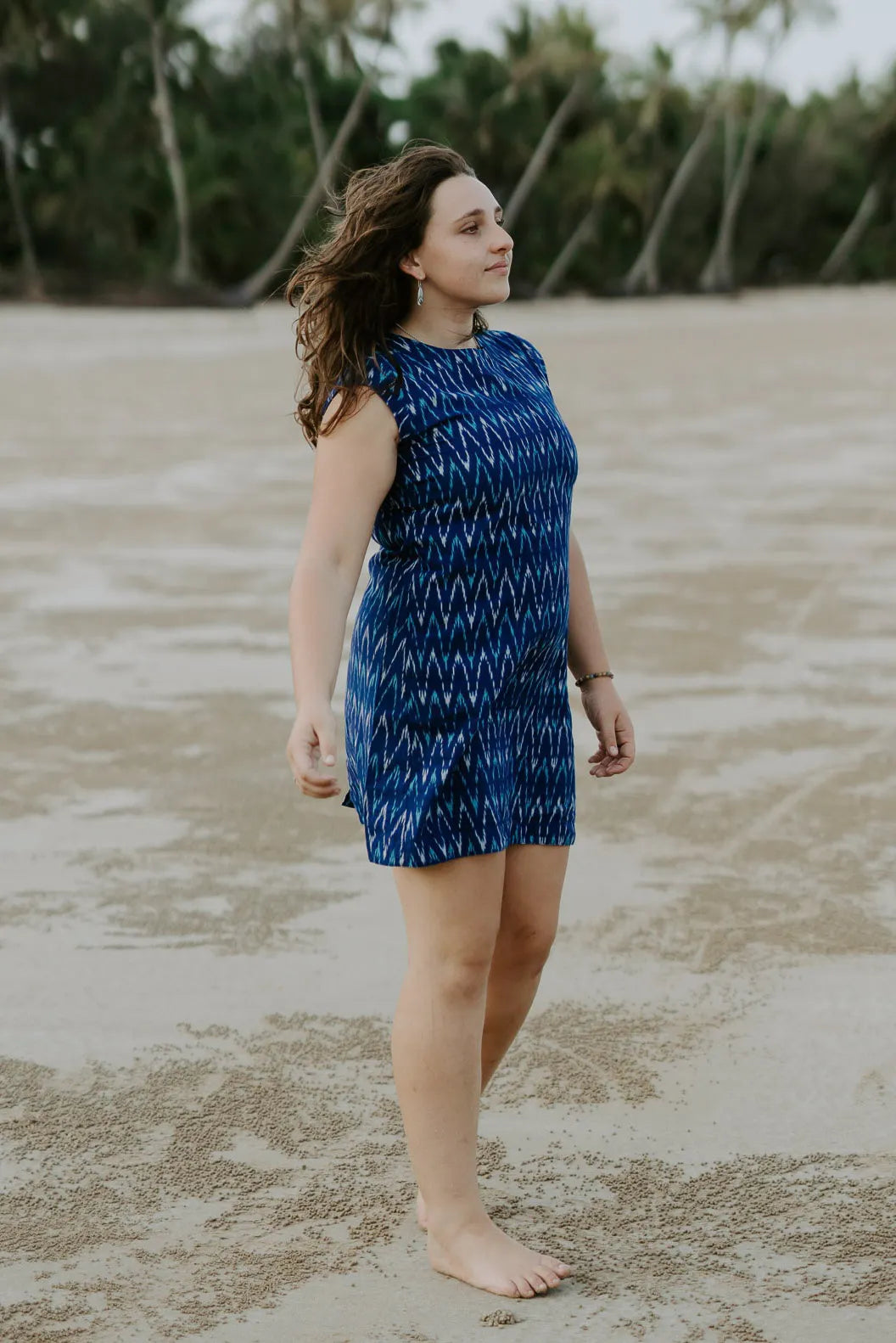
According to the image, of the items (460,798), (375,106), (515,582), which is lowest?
(375,106)

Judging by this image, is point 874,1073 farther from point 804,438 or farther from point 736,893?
point 804,438

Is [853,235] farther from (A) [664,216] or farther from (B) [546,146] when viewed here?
(B) [546,146]

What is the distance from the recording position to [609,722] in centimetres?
351

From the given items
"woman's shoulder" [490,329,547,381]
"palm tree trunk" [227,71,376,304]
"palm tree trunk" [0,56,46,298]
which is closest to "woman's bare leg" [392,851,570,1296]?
"woman's shoulder" [490,329,547,381]

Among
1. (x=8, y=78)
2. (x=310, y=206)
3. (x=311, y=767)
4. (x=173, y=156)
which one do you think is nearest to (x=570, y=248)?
(x=310, y=206)

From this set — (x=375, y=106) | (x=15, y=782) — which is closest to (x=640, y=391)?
(x=15, y=782)

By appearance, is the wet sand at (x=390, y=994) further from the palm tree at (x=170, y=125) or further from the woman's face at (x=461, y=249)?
the palm tree at (x=170, y=125)

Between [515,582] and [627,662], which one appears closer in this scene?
[515,582]

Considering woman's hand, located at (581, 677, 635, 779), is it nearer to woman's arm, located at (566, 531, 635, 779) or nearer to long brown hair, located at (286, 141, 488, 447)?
woman's arm, located at (566, 531, 635, 779)

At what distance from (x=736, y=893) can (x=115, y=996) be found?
Result: 1.78m

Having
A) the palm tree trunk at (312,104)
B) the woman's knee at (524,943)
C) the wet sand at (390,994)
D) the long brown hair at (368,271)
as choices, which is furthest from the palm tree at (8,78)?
the woman's knee at (524,943)

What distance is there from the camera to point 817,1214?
11.1 ft

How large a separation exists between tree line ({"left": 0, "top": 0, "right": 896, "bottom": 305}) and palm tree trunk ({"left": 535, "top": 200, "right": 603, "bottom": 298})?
0.46 ft

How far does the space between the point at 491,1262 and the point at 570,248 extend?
69.2 meters
